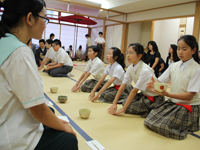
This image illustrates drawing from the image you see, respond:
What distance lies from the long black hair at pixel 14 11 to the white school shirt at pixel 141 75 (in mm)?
1484

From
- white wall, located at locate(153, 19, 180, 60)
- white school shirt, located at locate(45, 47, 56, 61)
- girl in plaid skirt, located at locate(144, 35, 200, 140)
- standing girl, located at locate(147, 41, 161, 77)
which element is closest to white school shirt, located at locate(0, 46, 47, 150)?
girl in plaid skirt, located at locate(144, 35, 200, 140)

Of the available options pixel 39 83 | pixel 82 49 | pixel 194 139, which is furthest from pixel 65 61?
pixel 82 49

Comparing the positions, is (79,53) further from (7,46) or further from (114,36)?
(7,46)

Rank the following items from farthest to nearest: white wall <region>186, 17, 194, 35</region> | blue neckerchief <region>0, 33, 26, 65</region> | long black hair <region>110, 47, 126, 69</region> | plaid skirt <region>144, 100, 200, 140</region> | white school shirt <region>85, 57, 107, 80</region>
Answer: white wall <region>186, 17, 194, 35</region>, white school shirt <region>85, 57, 107, 80</region>, long black hair <region>110, 47, 126, 69</region>, plaid skirt <region>144, 100, 200, 140</region>, blue neckerchief <region>0, 33, 26, 65</region>

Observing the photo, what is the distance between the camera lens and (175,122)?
5.73 feet

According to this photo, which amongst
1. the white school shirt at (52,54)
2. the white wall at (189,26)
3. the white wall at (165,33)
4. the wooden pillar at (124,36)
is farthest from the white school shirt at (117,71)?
the wooden pillar at (124,36)

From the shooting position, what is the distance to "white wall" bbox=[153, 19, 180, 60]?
708cm

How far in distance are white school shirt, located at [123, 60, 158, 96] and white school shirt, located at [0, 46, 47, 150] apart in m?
1.44

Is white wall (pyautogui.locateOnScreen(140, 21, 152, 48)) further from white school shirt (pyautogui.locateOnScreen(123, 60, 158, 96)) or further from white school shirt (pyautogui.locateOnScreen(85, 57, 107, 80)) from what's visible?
white school shirt (pyautogui.locateOnScreen(123, 60, 158, 96))

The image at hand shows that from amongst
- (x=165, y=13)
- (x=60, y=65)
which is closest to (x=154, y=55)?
(x=165, y=13)

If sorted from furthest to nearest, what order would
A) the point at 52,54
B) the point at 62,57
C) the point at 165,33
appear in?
the point at 165,33 < the point at 52,54 < the point at 62,57

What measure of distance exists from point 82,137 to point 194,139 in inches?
42.5

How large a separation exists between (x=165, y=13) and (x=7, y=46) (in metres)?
6.26

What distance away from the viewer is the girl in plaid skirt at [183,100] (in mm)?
1696
